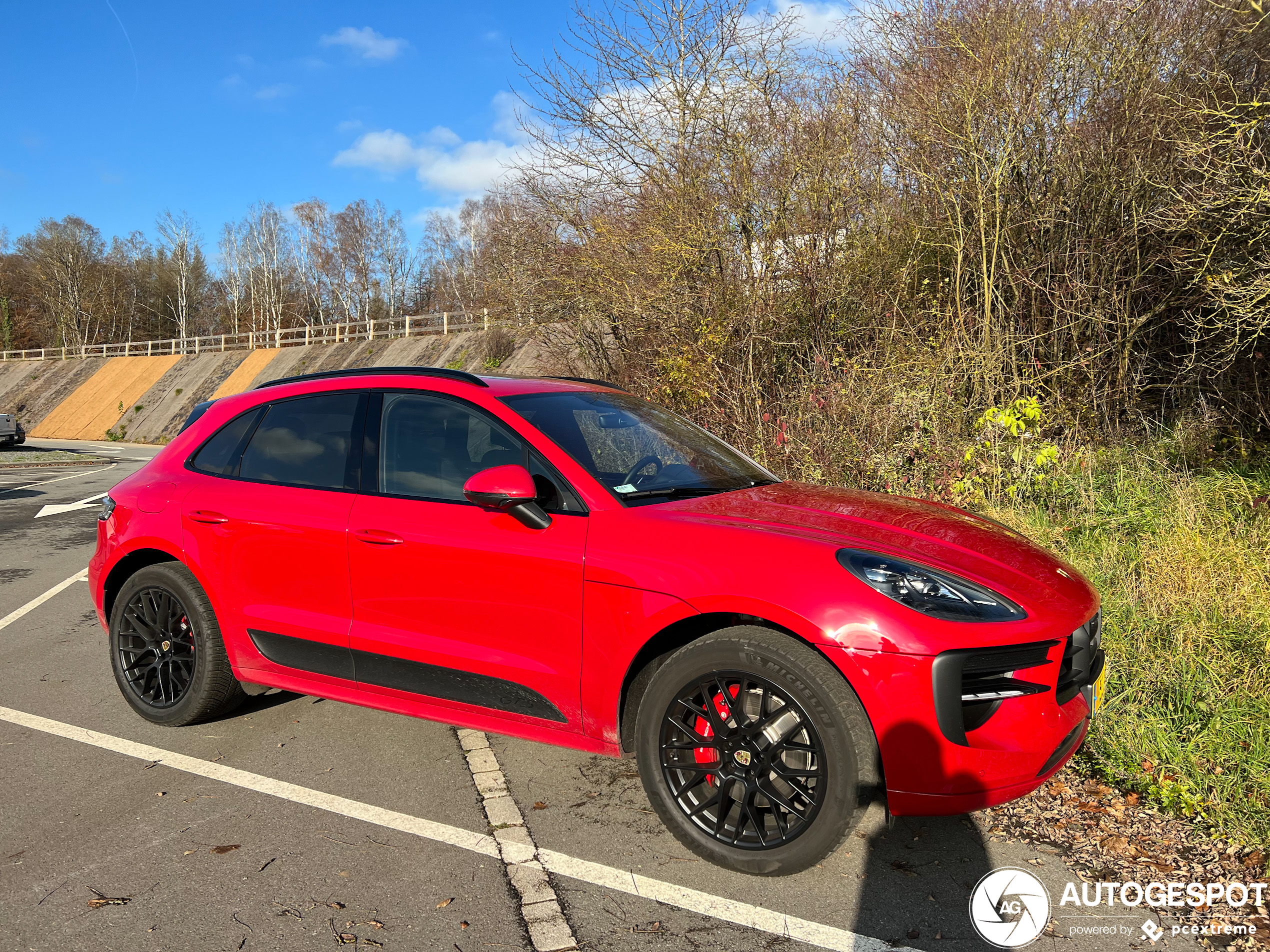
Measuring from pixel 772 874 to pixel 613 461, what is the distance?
65.8 inches

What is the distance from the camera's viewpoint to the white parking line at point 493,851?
2738 millimetres

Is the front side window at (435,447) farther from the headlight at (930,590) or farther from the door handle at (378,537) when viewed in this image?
the headlight at (930,590)

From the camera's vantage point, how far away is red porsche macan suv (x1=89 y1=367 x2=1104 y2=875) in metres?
2.86

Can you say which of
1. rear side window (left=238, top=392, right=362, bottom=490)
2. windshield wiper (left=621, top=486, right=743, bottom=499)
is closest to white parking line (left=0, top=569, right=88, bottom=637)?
rear side window (left=238, top=392, right=362, bottom=490)

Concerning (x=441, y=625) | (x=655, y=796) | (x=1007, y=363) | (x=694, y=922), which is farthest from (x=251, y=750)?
(x=1007, y=363)

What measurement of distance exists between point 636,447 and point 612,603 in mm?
982

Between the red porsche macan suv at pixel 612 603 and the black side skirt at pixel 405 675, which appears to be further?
the black side skirt at pixel 405 675

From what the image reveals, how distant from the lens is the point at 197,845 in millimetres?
3295

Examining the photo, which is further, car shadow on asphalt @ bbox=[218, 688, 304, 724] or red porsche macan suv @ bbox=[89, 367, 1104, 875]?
car shadow on asphalt @ bbox=[218, 688, 304, 724]

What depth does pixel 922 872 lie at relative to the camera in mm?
3098

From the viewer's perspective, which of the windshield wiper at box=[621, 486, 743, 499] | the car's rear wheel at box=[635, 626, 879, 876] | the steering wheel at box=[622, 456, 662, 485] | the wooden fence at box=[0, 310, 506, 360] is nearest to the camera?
the car's rear wheel at box=[635, 626, 879, 876]

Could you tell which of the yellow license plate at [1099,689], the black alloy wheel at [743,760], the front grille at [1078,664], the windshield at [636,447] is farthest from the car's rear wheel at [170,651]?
the yellow license plate at [1099,689]

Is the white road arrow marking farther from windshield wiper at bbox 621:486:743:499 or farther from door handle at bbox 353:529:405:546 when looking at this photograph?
windshield wiper at bbox 621:486:743:499

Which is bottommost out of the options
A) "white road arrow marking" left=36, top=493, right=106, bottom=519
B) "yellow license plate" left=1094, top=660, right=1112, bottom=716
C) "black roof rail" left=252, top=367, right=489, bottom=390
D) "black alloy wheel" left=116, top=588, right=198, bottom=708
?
"white road arrow marking" left=36, top=493, right=106, bottom=519
